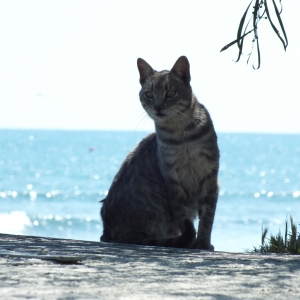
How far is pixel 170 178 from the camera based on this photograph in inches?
226

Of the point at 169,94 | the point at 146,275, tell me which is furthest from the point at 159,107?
the point at 146,275

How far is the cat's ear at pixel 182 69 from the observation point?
19.7ft

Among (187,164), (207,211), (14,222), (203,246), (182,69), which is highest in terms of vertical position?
(182,69)

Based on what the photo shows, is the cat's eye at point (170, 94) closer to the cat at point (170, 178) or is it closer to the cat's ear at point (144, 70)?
the cat at point (170, 178)

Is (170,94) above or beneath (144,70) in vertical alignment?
beneath

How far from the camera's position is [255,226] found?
25.5 metres

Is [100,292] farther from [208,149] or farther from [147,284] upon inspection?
[208,149]

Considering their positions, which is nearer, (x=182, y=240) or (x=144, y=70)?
(x=182, y=240)

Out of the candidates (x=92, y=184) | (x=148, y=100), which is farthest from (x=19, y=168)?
(x=148, y=100)

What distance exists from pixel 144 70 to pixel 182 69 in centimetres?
43

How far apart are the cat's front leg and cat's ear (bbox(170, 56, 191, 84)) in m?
1.02

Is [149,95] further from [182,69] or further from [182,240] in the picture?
[182,240]

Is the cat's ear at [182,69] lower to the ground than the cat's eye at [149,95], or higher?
higher

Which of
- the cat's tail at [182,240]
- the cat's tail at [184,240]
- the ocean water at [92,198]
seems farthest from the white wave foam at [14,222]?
the cat's tail at [184,240]
